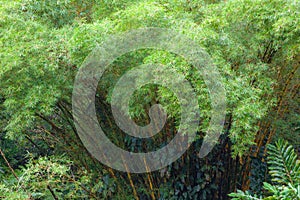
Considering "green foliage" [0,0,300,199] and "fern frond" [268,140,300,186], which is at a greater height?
"green foliage" [0,0,300,199]

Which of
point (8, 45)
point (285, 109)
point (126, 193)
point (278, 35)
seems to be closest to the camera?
point (278, 35)

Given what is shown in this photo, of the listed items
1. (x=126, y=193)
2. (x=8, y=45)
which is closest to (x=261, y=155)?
(x=126, y=193)

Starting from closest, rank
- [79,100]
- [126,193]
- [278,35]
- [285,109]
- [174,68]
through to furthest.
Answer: [174,68] → [278,35] → [79,100] → [285,109] → [126,193]

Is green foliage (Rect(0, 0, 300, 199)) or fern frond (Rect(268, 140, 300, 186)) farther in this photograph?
green foliage (Rect(0, 0, 300, 199))

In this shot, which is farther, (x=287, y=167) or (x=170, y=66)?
(x=170, y=66)

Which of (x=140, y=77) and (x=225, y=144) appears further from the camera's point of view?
(x=225, y=144)

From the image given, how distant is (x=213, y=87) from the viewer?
2.98m

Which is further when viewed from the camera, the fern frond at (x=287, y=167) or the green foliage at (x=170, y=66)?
the green foliage at (x=170, y=66)

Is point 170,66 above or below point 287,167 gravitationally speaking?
above

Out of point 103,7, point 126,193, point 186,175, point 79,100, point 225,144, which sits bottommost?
point 126,193

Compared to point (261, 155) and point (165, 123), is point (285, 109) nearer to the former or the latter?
point (261, 155)

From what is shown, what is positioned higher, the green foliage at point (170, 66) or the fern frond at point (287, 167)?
the green foliage at point (170, 66)

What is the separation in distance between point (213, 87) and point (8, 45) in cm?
182

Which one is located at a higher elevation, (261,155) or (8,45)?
(8,45)
